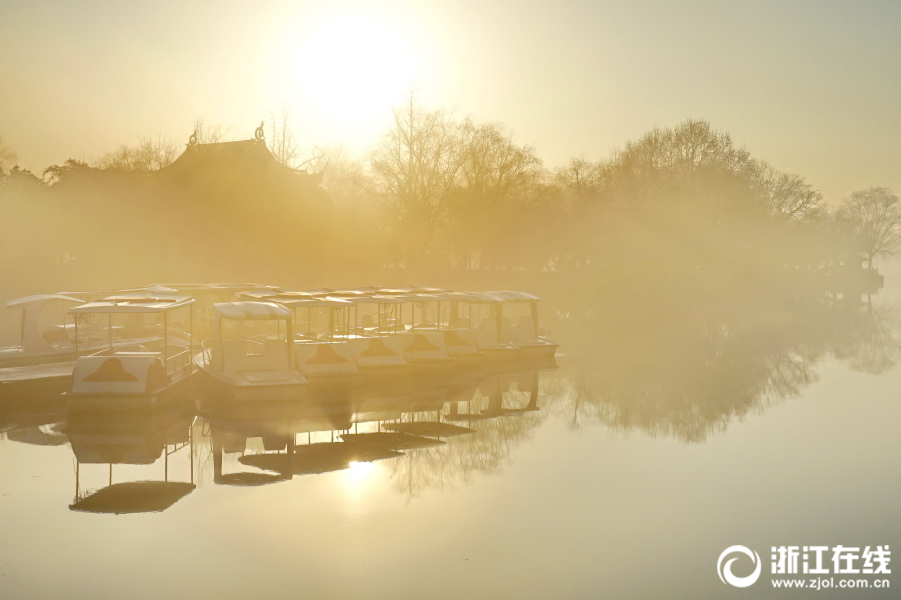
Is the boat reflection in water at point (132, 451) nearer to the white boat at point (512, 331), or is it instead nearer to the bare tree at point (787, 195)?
the white boat at point (512, 331)

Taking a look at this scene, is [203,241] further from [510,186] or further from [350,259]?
[510,186]

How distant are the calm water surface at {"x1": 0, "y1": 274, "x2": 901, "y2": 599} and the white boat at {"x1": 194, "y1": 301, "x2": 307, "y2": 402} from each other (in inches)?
27.0

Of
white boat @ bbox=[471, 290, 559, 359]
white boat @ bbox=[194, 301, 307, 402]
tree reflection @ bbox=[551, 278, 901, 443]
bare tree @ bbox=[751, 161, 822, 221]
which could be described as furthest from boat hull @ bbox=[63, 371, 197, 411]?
bare tree @ bbox=[751, 161, 822, 221]

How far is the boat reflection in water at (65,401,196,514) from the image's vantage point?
50.3 feet

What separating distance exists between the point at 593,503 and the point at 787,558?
371 cm

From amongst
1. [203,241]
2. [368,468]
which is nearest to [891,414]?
[368,468]

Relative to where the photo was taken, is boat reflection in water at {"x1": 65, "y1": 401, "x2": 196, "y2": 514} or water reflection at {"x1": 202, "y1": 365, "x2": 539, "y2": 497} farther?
water reflection at {"x1": 202, "y1": 365, "x2": 539, "y2": 497}

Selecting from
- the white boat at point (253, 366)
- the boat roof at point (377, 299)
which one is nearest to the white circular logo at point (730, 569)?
the white boat at point (253, 366)

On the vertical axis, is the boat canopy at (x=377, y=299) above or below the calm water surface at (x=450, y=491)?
above

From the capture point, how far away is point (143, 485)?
645 inches

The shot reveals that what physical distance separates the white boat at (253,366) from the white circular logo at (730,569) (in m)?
13.7

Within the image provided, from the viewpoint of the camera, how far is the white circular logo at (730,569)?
477 inches

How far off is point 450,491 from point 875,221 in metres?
118

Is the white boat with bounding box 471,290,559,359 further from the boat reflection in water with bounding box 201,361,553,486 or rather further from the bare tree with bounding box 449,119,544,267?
the bare tree with bounding box 449,119,544,267
